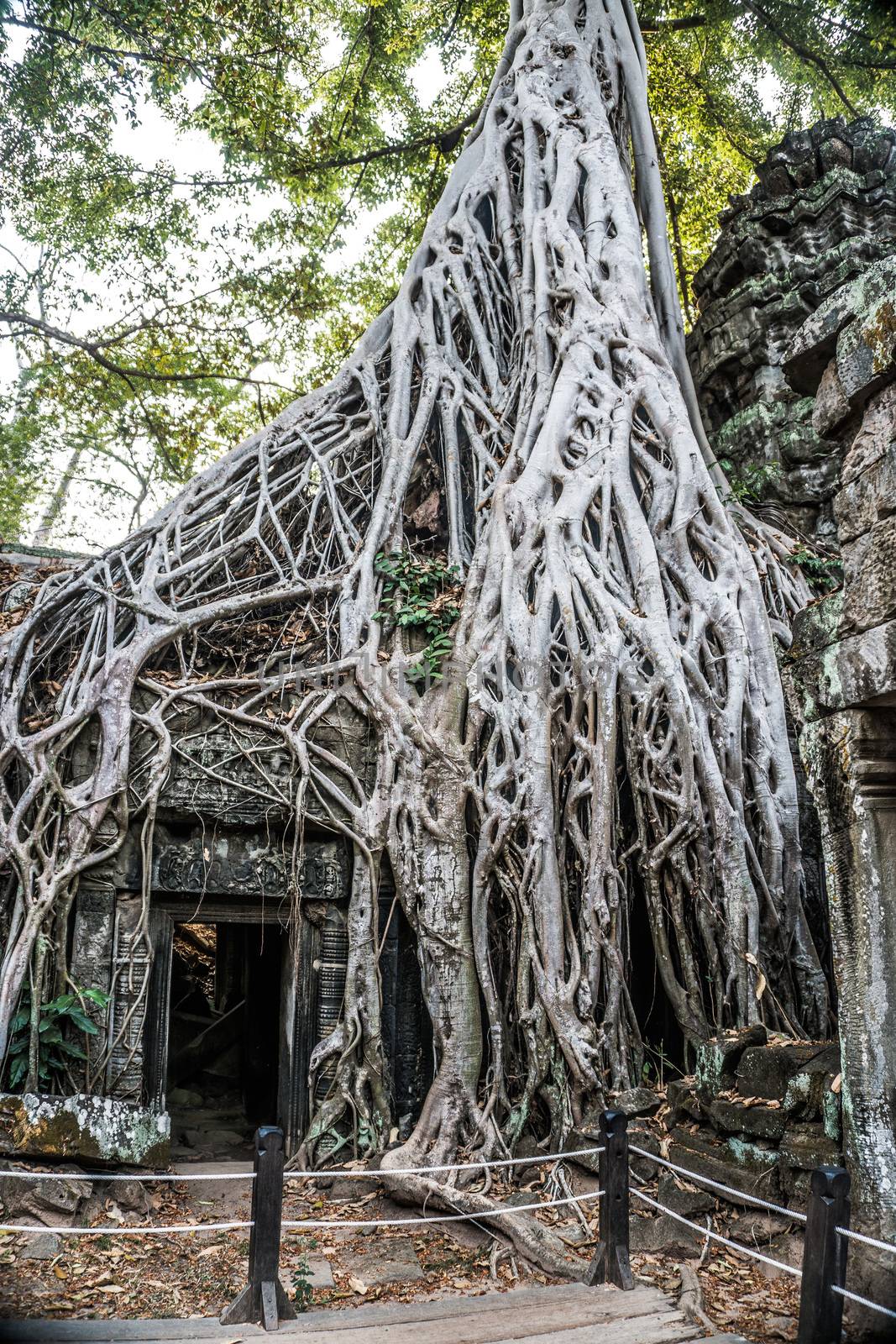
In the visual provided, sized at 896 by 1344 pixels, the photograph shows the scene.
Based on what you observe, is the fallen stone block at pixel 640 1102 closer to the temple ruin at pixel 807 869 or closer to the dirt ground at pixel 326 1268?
the temple ruin at pixel 807 869

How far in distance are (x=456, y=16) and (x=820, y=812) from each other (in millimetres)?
9659

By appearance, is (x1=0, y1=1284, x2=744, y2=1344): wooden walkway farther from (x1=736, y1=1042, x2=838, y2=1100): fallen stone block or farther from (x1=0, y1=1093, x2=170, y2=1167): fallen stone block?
(x1=0, y1=1093, x2=170, y2=1167): fallen stone block

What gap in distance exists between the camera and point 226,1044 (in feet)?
27.1

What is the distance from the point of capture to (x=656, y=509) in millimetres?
5352

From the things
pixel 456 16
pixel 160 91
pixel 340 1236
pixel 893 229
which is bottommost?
pixel 340 1236

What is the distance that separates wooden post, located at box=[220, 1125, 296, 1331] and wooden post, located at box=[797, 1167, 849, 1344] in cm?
131

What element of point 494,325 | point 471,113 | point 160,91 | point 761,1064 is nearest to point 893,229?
point 494,325

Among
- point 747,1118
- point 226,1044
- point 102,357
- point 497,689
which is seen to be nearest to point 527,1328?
point 747,1118

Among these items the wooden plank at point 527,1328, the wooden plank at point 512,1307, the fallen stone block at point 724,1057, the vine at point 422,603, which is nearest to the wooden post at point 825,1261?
the wooden plank at point 527,1328

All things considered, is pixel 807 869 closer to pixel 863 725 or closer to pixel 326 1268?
pixel 863 725

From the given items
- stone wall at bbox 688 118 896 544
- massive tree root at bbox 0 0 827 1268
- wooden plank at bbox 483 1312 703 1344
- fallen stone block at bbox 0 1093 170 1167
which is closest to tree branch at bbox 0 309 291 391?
massive tree root at bbox 0 0 827 1268

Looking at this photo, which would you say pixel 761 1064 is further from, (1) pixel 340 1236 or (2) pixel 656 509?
(2) pixel 656 509

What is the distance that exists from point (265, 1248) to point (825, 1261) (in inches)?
56.4

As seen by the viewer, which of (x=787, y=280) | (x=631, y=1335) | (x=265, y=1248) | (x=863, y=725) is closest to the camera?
(x=631, y=1335)
